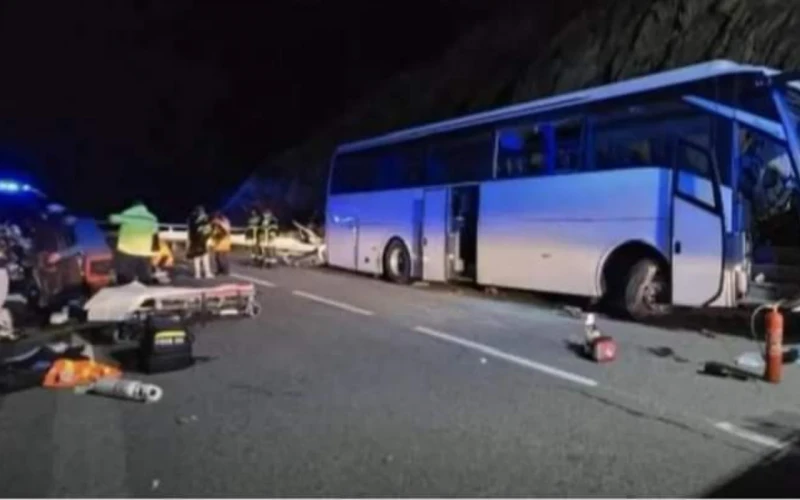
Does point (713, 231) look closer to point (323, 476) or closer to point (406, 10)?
point (323, 476)

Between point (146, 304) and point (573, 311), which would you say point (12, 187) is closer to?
point (146, 304)

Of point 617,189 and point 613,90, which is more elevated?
point 613,90

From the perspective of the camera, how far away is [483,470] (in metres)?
5.22

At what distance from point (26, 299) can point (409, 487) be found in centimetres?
884

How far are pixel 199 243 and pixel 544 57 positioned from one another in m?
14.3

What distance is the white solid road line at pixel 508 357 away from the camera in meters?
8.03

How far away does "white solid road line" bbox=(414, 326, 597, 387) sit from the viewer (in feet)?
26.3

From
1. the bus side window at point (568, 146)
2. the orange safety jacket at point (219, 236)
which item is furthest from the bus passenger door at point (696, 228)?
the orange safety jacket at point (219, 236)

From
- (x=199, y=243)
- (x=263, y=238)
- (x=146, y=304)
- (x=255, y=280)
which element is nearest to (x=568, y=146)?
(x=146, y=304)

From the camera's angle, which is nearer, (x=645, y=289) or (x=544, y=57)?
(x=645, y=289)

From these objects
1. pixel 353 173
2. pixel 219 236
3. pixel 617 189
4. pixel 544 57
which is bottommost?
pixel 219 236

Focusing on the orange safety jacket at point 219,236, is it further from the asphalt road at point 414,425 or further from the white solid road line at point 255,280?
the asphalt road at point 414,425

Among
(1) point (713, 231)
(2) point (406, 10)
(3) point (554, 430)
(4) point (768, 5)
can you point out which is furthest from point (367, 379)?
(2) point (406, 10)

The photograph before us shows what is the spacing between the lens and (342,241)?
20.9 meters
